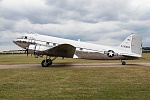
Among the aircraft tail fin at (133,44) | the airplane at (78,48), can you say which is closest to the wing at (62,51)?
the airplane at (78,48)

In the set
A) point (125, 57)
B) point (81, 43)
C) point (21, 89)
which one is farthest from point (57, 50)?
point (21, 89)

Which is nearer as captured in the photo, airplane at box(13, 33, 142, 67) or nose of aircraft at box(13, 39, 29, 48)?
airplane at box(13, 33, 142, 67)

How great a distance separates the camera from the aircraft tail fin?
2238cm

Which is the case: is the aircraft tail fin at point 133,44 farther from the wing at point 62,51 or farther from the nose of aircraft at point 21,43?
the nose of aircraft at point 21,43

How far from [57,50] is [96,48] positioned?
4.69 meters

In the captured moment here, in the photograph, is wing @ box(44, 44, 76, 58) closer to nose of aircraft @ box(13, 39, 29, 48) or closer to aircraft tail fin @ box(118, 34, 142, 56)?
nose of aircraft @ box(13, 39, 29, 48)

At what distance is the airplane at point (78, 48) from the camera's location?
2009 cm

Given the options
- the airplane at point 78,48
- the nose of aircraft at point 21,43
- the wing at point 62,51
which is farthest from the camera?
the nose of aircraft at point 21,43

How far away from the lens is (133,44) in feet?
73.8

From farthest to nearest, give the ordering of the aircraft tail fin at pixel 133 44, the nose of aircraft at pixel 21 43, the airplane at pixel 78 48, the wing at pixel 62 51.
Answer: the aircraft tail fin at pixel 133 44
the nose of aircraft at pixel 21 43
the airplane at pixel 78 48
the wing at pixel 62 51

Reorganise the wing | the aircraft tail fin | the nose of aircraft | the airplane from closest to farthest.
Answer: the wing
the airplane
the nose of aircraft
the aircraft tail fin

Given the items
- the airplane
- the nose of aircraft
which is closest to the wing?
the airplane

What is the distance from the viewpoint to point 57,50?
765 inches

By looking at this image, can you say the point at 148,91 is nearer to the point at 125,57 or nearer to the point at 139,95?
the point at 139,95
